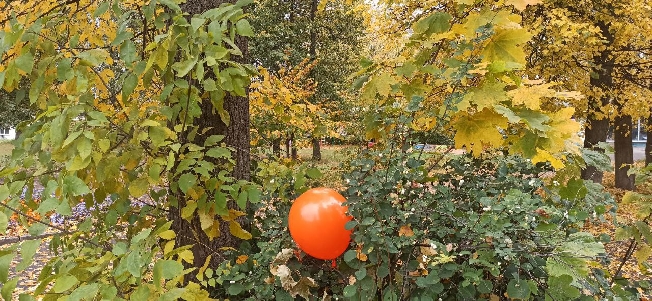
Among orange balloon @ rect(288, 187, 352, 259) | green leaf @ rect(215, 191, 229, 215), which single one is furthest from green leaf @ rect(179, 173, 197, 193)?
orange balloon @ rect(288, 187, 352, 259)

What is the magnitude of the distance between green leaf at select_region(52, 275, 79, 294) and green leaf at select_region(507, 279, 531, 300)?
1.70 m

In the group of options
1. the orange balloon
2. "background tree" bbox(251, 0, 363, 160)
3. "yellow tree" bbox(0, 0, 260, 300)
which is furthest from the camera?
"background tree" bbox(251, 0, 363, 160)

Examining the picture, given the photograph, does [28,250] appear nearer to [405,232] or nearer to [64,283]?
[64,283]

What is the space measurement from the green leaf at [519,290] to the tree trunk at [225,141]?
1497mm

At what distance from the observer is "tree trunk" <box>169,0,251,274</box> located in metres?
2.64

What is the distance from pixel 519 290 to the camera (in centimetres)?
201

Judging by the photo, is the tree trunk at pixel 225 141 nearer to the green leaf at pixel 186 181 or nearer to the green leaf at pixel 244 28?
the green leaf at pixel 186 181

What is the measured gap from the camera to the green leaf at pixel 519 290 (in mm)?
1998

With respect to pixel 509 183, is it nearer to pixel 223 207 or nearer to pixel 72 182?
pixel 223 207

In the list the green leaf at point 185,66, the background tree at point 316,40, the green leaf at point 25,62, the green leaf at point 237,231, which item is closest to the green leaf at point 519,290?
the green leaf at point 237,231

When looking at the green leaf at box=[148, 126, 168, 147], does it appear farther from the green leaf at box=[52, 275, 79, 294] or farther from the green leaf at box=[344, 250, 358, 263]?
the green leaf at box=[344, 250, 358, 263]

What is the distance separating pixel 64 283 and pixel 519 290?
176 centimetres

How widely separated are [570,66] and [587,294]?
883 cm

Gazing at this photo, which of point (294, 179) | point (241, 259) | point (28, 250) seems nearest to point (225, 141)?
point (294, 179)
